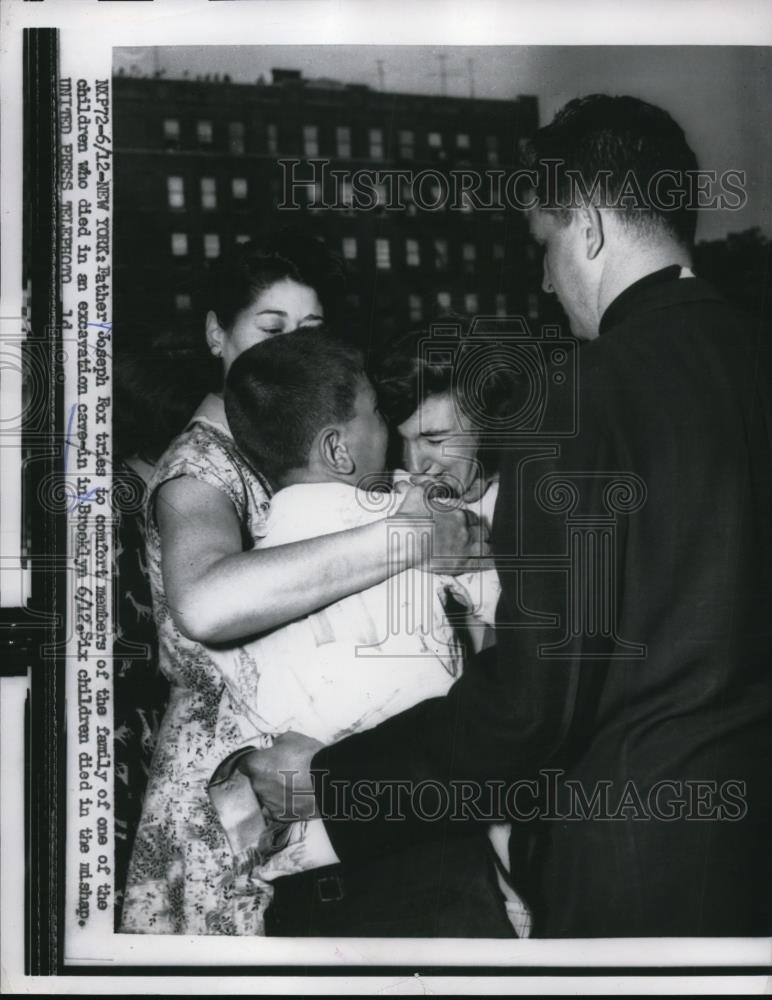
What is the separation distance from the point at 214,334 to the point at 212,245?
171 mm

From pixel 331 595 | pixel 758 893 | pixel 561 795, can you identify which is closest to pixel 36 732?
pixel 331 595

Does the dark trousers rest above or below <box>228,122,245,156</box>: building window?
below

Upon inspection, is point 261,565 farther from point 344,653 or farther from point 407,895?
point 407,895

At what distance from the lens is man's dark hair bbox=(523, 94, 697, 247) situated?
1822mm

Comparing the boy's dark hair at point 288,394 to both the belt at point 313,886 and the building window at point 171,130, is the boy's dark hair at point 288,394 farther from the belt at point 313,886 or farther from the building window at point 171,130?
the belt at point 313,886

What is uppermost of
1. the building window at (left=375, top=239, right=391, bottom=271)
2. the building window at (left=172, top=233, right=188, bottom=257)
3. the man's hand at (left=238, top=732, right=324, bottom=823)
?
the building window at (left=172, top=233, right=188, bottom=257)

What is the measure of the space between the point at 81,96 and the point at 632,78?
42.4 inches

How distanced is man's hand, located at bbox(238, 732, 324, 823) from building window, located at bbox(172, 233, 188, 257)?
0.94 metres

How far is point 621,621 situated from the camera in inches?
70.0

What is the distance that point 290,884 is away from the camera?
6.00ft

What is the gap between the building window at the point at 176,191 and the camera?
185 centimetres

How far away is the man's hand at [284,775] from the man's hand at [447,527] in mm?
A: 426

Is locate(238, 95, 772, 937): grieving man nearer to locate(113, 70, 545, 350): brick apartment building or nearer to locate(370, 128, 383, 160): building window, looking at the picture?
locate(113, 70, 545, 350): brick apartment building

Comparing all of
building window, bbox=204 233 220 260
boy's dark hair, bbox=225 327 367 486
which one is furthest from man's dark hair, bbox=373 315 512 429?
building window, bbox=204 233 220 260
